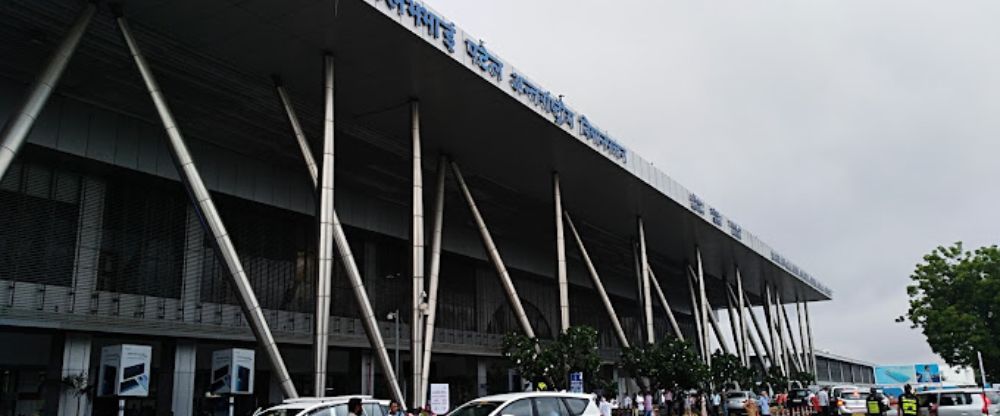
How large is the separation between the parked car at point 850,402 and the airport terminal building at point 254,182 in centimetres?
1054

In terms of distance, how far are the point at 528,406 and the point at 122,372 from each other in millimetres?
16124

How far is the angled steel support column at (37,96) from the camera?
1892cm

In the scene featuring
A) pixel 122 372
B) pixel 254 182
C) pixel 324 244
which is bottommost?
pixel 122 372

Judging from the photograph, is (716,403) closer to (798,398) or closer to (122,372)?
(798,398)

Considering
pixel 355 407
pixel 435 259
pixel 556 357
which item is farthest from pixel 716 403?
pixel 355 407

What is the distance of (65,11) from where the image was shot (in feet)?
72.1

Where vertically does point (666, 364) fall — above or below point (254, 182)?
below

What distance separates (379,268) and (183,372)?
42.0ft

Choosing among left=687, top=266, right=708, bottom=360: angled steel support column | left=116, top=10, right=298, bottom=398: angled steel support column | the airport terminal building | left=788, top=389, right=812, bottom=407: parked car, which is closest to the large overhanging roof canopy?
the airport terminal building

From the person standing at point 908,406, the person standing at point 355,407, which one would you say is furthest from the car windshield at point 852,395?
the person standing at point 355,407

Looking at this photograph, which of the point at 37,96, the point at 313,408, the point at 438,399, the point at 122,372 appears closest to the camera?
the point at 313,408

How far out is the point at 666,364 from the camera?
38.3m

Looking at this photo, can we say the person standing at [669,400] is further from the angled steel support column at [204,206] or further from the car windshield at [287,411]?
the car windshield at [287,411]

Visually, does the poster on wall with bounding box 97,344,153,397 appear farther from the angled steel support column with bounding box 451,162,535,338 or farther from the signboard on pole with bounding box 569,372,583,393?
the signboard on pole with bounding box 569,372,583,393
